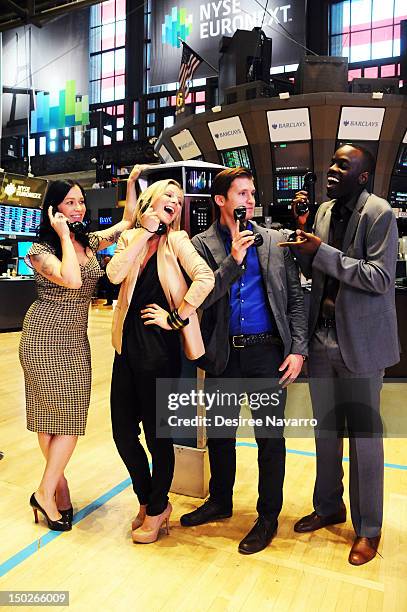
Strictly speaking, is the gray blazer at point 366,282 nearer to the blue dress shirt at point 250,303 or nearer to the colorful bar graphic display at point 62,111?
the blue dress shirt at point 250,303

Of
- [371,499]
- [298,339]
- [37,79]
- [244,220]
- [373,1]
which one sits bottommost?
[371,499]

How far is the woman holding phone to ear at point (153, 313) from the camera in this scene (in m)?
2.01

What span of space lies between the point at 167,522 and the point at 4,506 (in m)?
0.90

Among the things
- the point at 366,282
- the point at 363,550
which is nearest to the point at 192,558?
the point at 363,550

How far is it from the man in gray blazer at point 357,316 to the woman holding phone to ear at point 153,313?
48cm

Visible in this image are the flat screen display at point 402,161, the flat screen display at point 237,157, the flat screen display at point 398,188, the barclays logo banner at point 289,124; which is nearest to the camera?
the barclays logo banner at point 289,124

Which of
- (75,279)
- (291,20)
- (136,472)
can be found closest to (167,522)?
(136,472)

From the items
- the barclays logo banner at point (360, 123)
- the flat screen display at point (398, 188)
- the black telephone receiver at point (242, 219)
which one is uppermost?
the barclays logo banner at point (360, 123)

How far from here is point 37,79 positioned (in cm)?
1148

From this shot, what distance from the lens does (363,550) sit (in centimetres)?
210

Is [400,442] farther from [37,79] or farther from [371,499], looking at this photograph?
[37,79]

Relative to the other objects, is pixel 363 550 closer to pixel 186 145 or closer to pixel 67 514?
A: pixel 67 514

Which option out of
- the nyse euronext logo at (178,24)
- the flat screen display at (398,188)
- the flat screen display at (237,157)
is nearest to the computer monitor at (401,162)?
the flat screen display at (398,188)

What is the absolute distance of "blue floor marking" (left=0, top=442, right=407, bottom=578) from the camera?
2.07 meters
